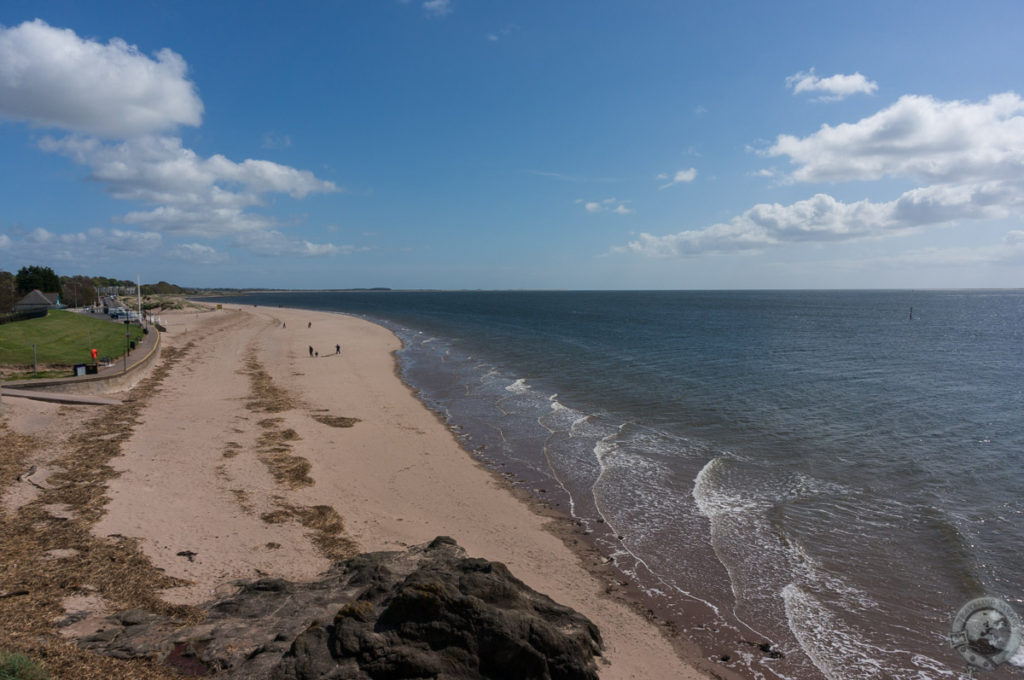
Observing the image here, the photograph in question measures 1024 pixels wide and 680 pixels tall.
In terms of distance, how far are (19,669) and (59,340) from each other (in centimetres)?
3580

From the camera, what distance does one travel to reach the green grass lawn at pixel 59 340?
27.2 m

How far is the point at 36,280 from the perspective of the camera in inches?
2835

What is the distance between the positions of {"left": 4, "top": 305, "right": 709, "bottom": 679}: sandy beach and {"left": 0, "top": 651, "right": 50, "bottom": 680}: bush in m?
2.16

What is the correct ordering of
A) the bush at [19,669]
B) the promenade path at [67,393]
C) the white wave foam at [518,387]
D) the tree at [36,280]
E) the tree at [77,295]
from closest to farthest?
the bush at [19,669], the promenade path at [67,393], the white wave foam at [518,387], the tree at [36,280], the tree at [77,295]

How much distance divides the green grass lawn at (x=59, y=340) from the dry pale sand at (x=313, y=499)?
7185mm

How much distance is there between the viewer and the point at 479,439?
20781mm

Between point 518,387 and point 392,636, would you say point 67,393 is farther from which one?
point 392,636

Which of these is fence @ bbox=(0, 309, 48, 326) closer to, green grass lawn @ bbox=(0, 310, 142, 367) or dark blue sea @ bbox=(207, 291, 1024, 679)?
green grass lawn @ bbox=(0, 310, 142, 367)

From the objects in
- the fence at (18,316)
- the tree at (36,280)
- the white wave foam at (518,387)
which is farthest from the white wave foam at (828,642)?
the tree at (36,280)

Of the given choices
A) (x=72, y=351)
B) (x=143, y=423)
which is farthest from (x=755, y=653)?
(x=72, y=351)

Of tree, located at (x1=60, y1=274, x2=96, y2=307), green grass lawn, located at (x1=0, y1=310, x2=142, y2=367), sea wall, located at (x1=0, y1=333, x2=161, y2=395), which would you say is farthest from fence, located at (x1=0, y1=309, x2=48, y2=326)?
tree, located at (x1=60, y1=274, x2=96, y2=307)

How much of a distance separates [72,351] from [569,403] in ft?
92.7

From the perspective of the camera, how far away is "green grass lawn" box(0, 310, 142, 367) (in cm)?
2720

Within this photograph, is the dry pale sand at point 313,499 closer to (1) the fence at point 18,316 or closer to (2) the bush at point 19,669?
(2) the bush at point 19,669
